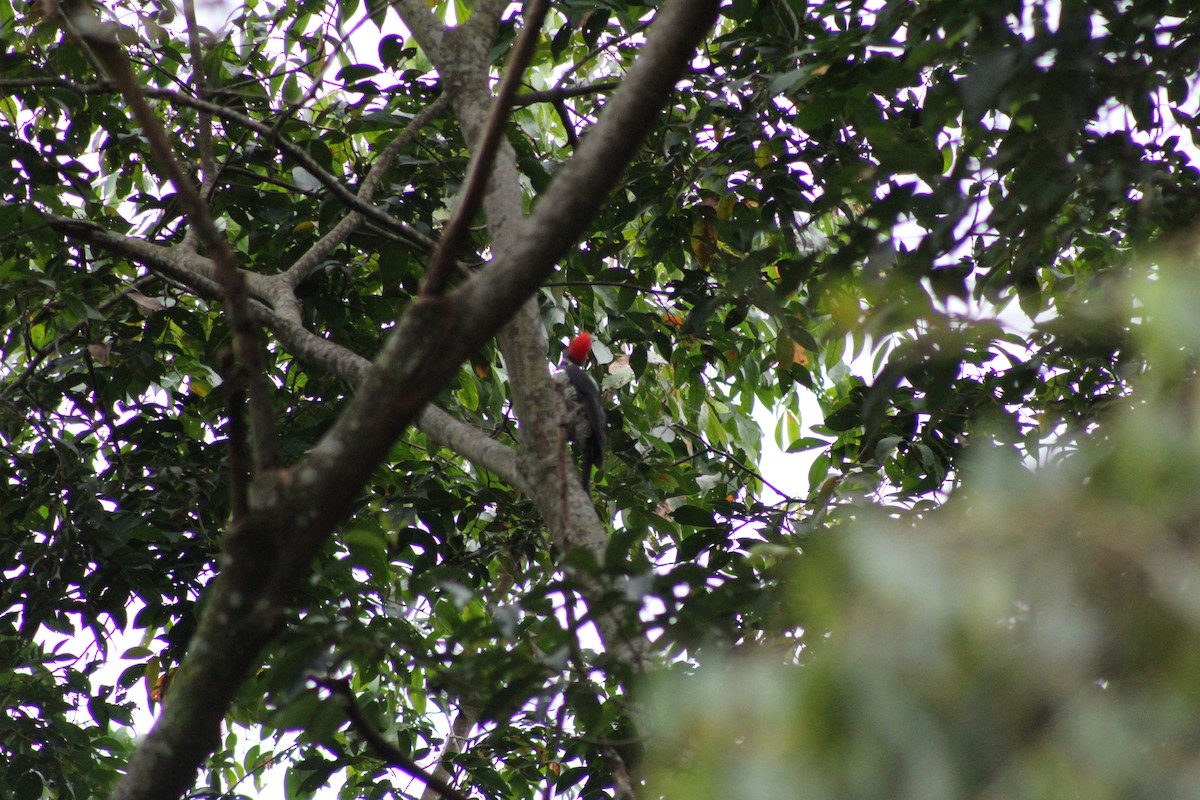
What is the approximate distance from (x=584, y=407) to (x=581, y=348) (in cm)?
44

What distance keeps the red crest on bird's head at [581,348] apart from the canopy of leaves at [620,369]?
6 cm

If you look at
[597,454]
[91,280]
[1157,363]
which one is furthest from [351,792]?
[1157,363]

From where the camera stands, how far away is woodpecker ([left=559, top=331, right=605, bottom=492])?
3604mm

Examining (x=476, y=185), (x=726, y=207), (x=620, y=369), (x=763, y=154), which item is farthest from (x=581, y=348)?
(x=476, y=185)

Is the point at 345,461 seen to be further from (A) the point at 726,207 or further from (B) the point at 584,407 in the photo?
(B) the point at 584,407

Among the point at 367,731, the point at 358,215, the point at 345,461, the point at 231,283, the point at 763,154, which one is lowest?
the point at 367,731

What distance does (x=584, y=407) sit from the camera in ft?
12.2

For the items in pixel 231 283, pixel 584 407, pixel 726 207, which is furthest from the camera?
pixel 584 407

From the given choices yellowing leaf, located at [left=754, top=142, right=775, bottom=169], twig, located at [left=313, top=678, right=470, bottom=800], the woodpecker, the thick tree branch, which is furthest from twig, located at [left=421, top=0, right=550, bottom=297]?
the woodpecker

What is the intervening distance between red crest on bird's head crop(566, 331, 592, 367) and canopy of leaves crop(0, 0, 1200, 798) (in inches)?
2.4

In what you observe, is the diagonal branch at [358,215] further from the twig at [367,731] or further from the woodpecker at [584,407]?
the twig at [367,731]

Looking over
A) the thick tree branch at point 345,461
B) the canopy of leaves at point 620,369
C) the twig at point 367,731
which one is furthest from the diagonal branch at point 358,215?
the thick tree branch at point 345,461

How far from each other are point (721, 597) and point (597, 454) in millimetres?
2498

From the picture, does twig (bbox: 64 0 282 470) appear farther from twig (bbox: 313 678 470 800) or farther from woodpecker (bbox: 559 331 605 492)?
woodpecker (bbox: 559 331 605 492)
